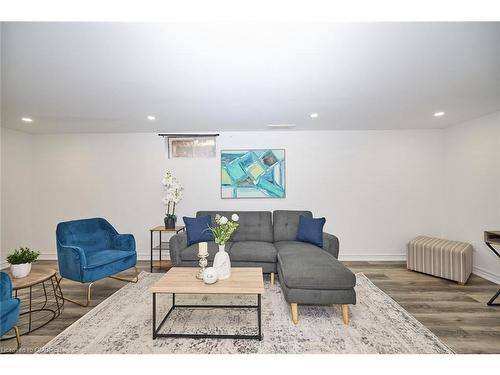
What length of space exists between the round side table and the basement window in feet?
8.94

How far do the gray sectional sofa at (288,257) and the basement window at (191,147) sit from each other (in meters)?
1.26

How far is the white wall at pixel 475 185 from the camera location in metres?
3.38

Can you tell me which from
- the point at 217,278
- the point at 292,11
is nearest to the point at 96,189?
the point at 217,278

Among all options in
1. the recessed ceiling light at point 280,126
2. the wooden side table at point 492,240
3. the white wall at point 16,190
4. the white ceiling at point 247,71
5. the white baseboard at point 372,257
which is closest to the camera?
the white ceiling at point 247,71

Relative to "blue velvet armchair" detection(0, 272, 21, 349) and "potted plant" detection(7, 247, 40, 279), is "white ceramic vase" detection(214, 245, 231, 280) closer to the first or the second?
"blue velvet armchair" detection(0, 272, 21, 349)

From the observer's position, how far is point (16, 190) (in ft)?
14.0

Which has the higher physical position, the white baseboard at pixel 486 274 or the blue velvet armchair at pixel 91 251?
the blue velvet armchair at pixel 91 251

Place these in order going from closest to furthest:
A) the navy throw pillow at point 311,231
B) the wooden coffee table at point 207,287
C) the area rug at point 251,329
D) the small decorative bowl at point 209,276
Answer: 1. the area rug at point 251,329
2. the wooden coffee table at point 207,287
3. the small decorative bowl at point 209,276
4. the navy throw pillow at point 311,231

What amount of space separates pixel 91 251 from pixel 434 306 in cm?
447

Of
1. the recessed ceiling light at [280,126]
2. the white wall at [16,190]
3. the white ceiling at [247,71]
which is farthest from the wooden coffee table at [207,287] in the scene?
the white wall at [16,190]

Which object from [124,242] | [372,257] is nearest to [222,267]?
[124,242]

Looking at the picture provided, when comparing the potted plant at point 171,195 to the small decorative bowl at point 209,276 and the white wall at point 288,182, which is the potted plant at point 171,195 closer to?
the white wall at point 288,182

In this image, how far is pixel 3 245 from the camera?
160 inches
